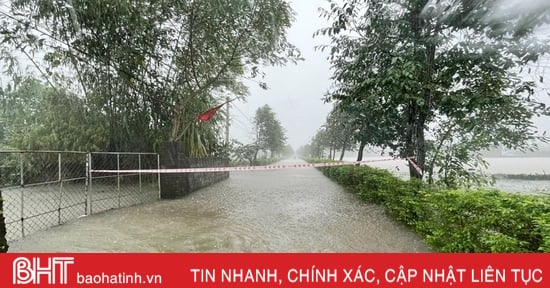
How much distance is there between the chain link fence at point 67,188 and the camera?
4.61 metres

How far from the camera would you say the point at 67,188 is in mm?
8391

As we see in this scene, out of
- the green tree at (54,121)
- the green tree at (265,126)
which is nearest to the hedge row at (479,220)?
the green tree at (54,121)

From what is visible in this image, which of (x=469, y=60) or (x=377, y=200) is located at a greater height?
(x=469, y=60)

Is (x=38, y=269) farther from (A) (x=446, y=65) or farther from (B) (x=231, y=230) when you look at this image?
(A) (x=446, y=65)

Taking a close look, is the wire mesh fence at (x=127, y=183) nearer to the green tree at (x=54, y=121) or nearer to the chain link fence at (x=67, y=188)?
the chain link fence at (x=67, y=188)

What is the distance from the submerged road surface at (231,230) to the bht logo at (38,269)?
3.55 ft

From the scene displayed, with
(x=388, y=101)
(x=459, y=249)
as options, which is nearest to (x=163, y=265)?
(x=459, y=249)

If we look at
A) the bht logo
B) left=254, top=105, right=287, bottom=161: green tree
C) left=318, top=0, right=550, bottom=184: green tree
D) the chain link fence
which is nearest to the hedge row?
left=318, top=0, right=550, bottom=184: green tree

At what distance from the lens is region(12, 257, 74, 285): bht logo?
2.15 meters

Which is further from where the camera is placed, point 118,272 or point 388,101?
point 388,101

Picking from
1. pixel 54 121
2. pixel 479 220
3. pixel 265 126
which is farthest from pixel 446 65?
pixel 265 126

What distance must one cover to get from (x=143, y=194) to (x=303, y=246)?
5.21 metres

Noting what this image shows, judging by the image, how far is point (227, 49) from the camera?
7449mm

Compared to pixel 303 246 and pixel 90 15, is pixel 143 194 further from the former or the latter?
pixel 303 246
